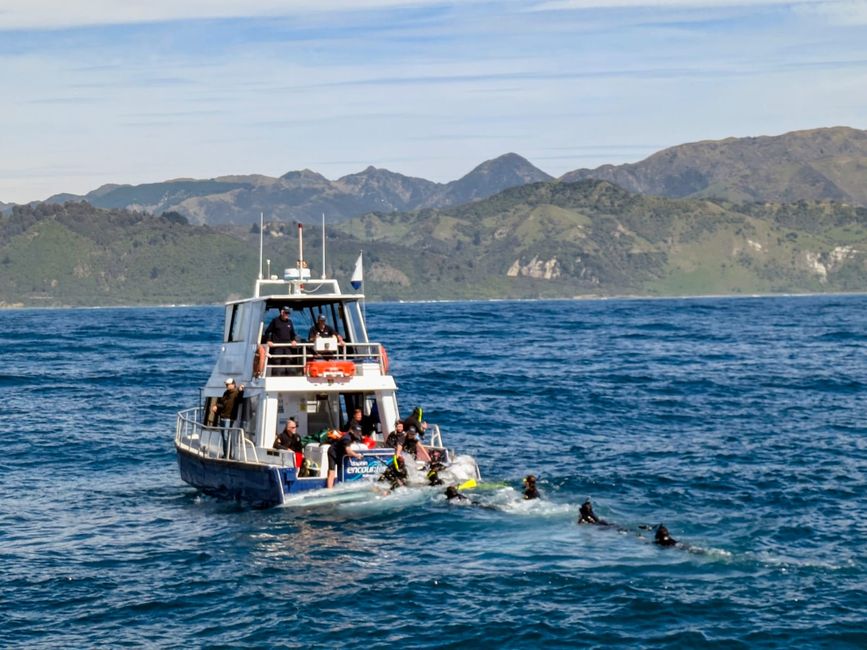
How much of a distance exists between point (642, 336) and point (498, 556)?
92063 mm

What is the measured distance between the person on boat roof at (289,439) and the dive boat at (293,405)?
18cm

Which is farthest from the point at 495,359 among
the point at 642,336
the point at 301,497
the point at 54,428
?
the point at 301,497

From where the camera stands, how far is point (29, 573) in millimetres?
27938

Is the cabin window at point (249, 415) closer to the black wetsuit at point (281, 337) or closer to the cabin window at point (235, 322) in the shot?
the black wetsuit at point (281, 337)

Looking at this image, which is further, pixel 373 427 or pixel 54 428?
pixel 54 428

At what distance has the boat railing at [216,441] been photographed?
34.3 metres

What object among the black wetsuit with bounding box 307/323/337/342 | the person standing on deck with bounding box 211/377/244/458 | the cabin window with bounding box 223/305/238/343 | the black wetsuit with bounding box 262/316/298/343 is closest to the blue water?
the person standing on deck with bounding box 211/377/244/458

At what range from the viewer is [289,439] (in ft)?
109

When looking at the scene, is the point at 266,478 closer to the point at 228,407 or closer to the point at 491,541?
the point at 228,407

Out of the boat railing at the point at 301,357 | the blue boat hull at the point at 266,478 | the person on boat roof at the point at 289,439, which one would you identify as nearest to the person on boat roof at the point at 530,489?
the blue boat hull at the point at 266,478

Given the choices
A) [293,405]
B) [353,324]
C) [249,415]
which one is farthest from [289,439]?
[353,324]

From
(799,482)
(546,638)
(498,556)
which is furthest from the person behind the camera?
(799,482)

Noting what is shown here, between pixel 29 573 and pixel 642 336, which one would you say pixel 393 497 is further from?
pixel 642 336

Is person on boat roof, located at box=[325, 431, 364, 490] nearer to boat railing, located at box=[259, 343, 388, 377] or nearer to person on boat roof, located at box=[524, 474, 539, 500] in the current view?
boat railing, located at box=[259, 343, 388, 377]
